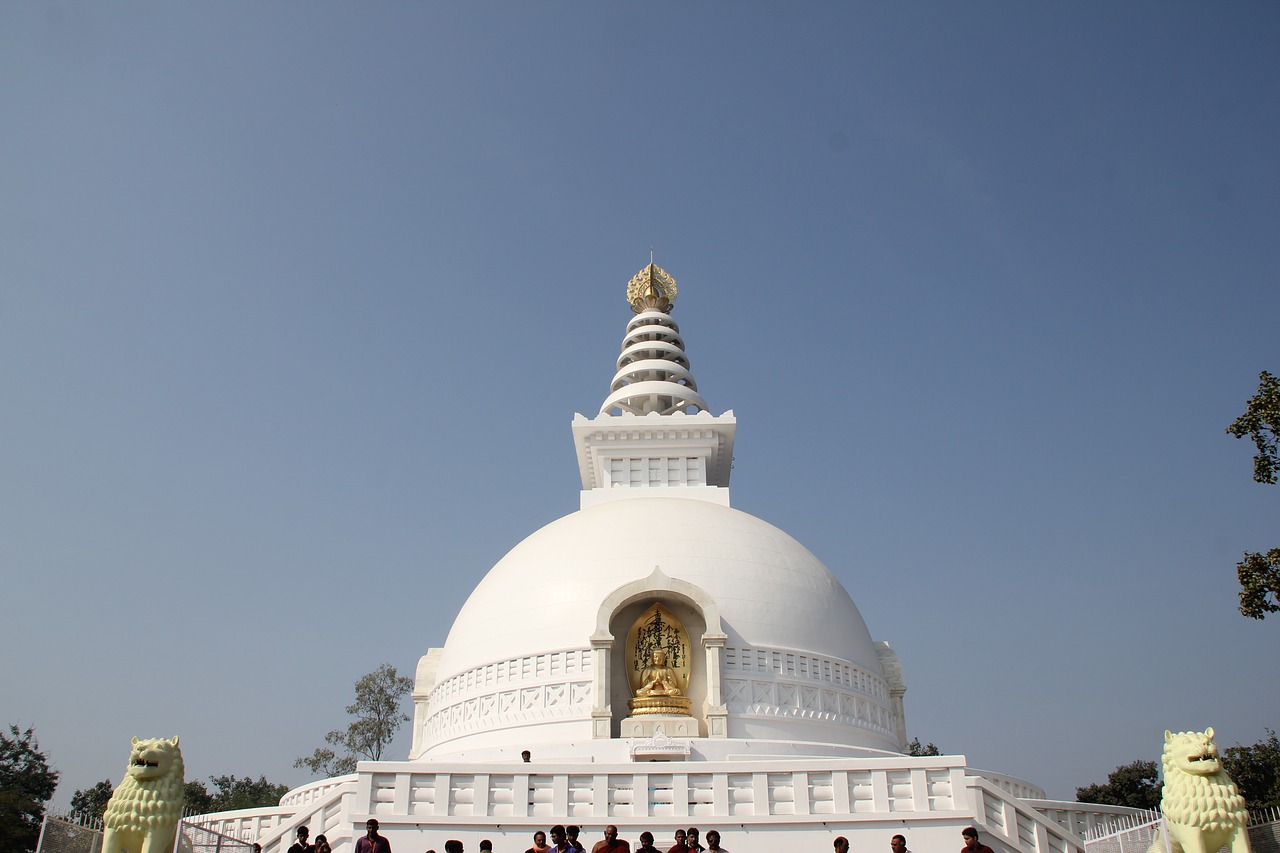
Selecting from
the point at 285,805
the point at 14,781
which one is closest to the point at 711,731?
the point at 285,805

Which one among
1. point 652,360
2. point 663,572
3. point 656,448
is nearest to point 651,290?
point 652,360

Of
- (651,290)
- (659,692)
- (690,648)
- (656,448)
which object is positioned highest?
(651,290)

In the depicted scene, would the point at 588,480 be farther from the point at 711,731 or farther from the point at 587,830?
the point at 587,830

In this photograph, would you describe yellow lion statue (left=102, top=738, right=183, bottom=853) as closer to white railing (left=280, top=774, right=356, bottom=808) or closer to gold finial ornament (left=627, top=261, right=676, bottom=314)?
white railing (left=280, top=774, right=356, bottom=808)

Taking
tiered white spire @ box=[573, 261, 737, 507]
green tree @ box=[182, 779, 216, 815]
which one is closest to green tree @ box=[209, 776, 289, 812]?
green tree @ box=[182, 779, 216, 815]

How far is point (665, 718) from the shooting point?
2348cm

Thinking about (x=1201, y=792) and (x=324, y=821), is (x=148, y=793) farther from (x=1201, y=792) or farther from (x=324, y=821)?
(x=1201, y=792)

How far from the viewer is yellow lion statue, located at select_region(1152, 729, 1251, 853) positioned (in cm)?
1280

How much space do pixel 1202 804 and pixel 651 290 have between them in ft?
106

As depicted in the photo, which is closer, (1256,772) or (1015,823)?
(1015,823)

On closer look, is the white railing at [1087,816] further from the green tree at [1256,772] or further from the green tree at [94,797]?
the green tree at [94,797]

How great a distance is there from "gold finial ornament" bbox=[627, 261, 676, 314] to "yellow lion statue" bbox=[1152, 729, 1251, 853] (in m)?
31.6

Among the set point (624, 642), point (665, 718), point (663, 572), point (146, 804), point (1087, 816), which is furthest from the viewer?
point (663, 572)

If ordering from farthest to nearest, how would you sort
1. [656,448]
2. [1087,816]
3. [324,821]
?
[656,448], [1087,816], [324,821]
